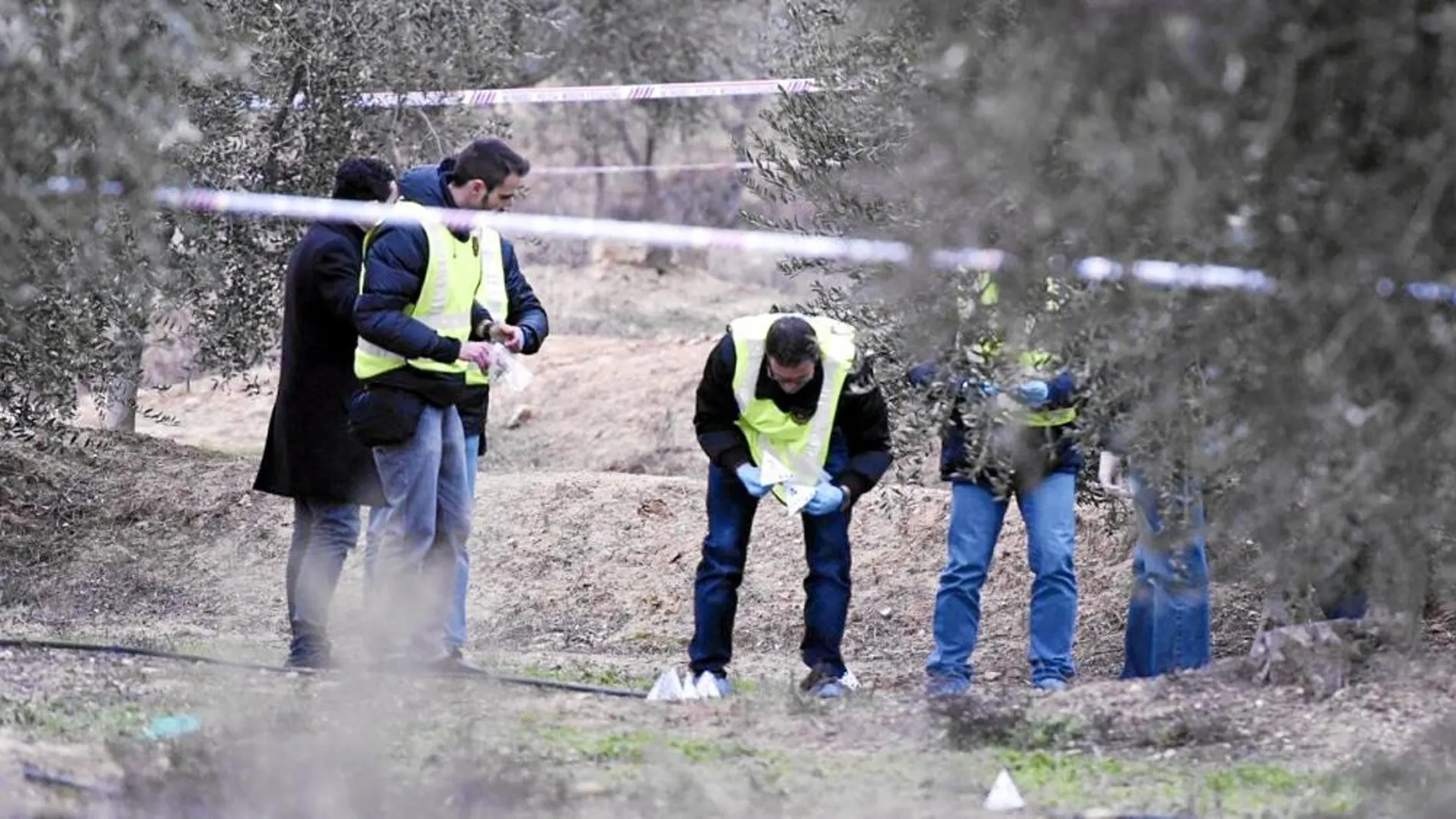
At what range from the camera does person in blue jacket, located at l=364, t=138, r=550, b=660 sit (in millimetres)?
7668

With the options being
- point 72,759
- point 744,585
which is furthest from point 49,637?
point 744,585

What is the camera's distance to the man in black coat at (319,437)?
7793 mm

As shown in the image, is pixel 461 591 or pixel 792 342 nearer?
pixel 792 342

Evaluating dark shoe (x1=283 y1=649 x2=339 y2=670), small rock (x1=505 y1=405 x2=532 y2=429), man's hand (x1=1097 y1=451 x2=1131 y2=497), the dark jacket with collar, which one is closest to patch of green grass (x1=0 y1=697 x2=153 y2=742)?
dark shoe (x1=283 y1=649 x2=339 y2=670)

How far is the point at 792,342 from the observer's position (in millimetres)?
7137

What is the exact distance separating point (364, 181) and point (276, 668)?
1.75 m

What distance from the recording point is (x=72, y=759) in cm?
574

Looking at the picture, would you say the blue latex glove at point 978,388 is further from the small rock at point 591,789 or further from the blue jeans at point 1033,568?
the small rock at point 591,789

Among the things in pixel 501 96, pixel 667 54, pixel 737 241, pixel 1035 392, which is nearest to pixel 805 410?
pixel 1035 392

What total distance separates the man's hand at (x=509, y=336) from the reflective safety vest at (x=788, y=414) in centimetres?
83

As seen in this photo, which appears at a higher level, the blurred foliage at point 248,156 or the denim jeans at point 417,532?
the blurred foliage at point 248,156

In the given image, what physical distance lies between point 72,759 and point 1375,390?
3.47m

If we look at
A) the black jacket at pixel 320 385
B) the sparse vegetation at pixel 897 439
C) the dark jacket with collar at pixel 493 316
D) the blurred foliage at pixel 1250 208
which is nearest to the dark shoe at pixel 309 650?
the sparse vegetation at pixel 897 439

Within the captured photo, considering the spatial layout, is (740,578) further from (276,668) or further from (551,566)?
(551,566)
